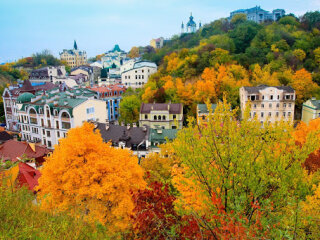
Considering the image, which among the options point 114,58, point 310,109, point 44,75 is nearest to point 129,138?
Answer: point 310,109

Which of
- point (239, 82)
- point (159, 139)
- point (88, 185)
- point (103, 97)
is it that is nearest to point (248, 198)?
point (88, 185)

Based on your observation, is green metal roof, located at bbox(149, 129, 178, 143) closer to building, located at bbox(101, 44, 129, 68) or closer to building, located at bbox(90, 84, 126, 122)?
building, located at bbox(90, 84, 126, 122)

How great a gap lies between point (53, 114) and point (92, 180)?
27435 millimetres

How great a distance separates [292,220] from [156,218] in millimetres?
4383

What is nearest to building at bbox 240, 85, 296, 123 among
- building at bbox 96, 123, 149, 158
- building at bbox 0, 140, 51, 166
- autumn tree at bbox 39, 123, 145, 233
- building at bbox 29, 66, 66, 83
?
building at bbox 96, 123, 149, 158

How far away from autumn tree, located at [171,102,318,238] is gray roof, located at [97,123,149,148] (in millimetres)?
22138

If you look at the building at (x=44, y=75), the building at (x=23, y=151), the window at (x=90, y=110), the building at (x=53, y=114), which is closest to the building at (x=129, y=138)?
the building at (x=53, y=114)

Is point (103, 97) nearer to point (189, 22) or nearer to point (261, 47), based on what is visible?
point (261, 47)

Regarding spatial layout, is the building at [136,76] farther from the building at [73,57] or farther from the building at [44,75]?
the building at [73,57]

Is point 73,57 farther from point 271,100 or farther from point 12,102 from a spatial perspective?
point 271,100

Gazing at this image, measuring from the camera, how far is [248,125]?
11.4 metres

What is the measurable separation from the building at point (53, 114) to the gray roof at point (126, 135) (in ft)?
22.3

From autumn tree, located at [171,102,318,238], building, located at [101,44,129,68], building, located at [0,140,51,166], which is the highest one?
building, located at [101,44,129,68]

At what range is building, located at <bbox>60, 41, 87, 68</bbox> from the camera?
145m
